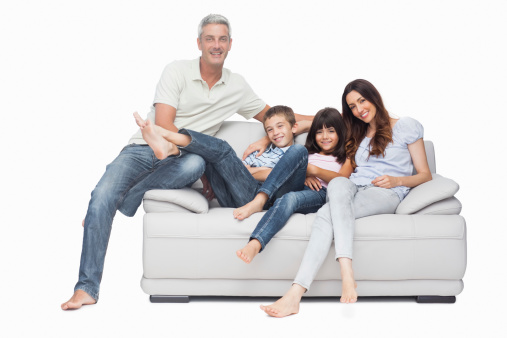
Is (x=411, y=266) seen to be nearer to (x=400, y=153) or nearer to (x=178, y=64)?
(x=400, y=153)

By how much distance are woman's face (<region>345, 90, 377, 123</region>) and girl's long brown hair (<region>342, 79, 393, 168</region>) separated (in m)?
0.02

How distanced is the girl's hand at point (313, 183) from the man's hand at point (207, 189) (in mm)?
625

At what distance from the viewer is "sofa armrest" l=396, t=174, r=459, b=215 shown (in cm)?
412

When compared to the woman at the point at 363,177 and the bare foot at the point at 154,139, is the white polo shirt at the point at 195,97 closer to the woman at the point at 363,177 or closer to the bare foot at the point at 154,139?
the bare foot at the point at 154,139

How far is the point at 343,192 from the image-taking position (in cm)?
402

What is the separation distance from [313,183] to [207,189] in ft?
2.26

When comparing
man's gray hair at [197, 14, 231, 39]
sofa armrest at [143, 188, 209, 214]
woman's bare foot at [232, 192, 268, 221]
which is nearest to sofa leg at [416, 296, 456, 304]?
woman's bare foot at [232, 192, 268, 221]

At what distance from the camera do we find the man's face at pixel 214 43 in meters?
4.61

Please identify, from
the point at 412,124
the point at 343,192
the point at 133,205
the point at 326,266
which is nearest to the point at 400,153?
the point at 412,124

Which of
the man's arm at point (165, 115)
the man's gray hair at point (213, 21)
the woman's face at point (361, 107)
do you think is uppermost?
the man's gray hair at point (213, 21)

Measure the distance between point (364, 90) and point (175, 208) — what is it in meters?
1.42

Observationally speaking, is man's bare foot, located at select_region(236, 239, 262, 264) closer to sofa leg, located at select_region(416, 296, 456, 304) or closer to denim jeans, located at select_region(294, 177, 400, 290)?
denim jeans, located at select_region(294, 177, 400, 290)

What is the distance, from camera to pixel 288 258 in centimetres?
399

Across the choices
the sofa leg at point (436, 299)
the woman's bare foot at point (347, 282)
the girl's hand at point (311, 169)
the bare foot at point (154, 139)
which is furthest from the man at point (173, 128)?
the sofa leg at point (436, 299)
